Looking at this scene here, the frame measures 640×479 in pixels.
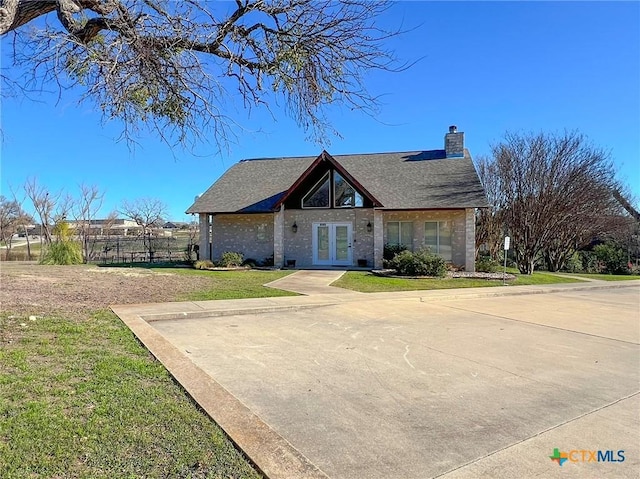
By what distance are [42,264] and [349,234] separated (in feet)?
52.2

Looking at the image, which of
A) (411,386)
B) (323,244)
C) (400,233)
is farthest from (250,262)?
(411,386)

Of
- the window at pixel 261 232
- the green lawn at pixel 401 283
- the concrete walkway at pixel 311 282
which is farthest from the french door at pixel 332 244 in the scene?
the green lawn at pixel 401 283

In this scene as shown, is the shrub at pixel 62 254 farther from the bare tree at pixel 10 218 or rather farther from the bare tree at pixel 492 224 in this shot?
the bare tree at pixel 492 224

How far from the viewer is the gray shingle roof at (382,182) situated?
2023 cm

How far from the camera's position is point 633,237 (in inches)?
1114

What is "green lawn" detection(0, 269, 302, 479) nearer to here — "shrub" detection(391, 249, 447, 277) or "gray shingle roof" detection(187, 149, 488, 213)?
"shrub" detection(391, 249, 447, 277)

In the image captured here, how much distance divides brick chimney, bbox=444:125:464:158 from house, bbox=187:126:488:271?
2.1 inches

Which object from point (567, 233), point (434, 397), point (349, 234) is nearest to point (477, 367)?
point (434, 397)

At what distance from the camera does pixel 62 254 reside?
2203 cm

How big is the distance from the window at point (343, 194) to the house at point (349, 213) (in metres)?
0.05

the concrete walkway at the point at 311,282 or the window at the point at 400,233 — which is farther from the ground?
the window at the point at 400,233

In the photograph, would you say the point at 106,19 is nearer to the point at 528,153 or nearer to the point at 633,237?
the point at 528,153

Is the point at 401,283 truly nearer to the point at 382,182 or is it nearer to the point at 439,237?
the point at 439,237

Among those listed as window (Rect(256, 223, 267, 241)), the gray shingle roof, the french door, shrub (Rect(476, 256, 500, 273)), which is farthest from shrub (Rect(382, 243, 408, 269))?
window (Rect(256, 223, 267, 241))
